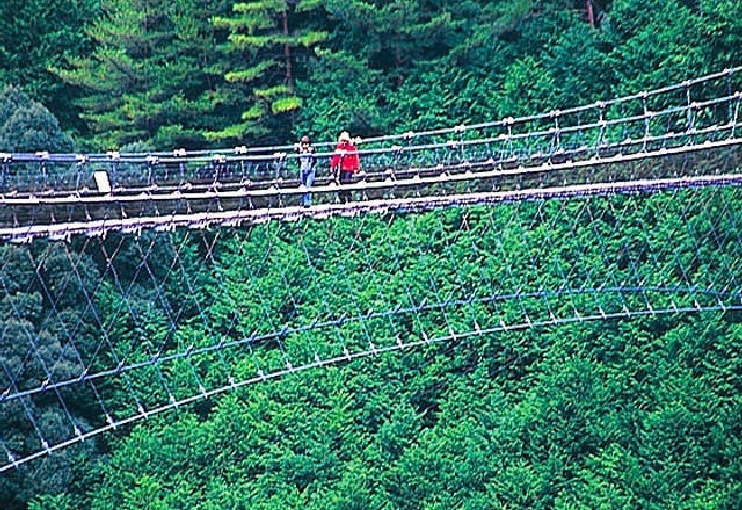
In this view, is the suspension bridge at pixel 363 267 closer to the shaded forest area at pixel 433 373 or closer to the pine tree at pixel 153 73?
the shaded forest area at pixel 433 373

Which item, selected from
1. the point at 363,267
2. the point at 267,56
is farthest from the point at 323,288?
the point at 267,56

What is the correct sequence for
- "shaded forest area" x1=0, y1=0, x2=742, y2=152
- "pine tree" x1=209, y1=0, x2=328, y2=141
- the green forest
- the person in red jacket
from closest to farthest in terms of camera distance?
1. the person in red jacket
2. the green forest
3. "shaded forest area" x1=0, y1=0, x2=742, y2=152
4. "pine tree" x1=209, y1=0, x2=328, y2=141

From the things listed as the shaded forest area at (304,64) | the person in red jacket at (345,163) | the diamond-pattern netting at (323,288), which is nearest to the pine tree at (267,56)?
the shaded forest area at (304,64)

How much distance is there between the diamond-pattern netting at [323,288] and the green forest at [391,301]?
1.5 inches

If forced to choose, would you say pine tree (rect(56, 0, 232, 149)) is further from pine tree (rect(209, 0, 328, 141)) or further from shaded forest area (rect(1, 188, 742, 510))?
shaded forest area (rect(1, 188, 742, 510))

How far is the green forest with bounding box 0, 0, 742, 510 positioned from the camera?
1614 cm

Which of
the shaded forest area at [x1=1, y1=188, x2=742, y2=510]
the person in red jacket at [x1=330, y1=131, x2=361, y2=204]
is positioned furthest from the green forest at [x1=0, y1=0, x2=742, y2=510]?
the person in red jacket at [x1=330, y1=131, x2=361, y2=204]

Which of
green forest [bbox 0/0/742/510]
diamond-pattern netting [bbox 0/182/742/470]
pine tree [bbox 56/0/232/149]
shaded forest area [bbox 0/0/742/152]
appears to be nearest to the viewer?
green forest [bbox 0/0/742/510]

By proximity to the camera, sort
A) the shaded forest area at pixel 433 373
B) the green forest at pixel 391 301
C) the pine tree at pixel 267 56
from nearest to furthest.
Answer: the shaded forest area at pixel 433 373 < the green forest at pixel 391 301 < the pine tree at pixel 267 56

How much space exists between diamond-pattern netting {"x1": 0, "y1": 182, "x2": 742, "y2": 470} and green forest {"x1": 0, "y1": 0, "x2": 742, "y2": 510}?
37 millimetres

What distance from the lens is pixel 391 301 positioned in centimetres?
1834

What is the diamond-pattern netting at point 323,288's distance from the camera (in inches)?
655

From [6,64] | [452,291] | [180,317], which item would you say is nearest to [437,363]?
[452,291]

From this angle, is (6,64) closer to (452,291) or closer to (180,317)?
(180,317)
